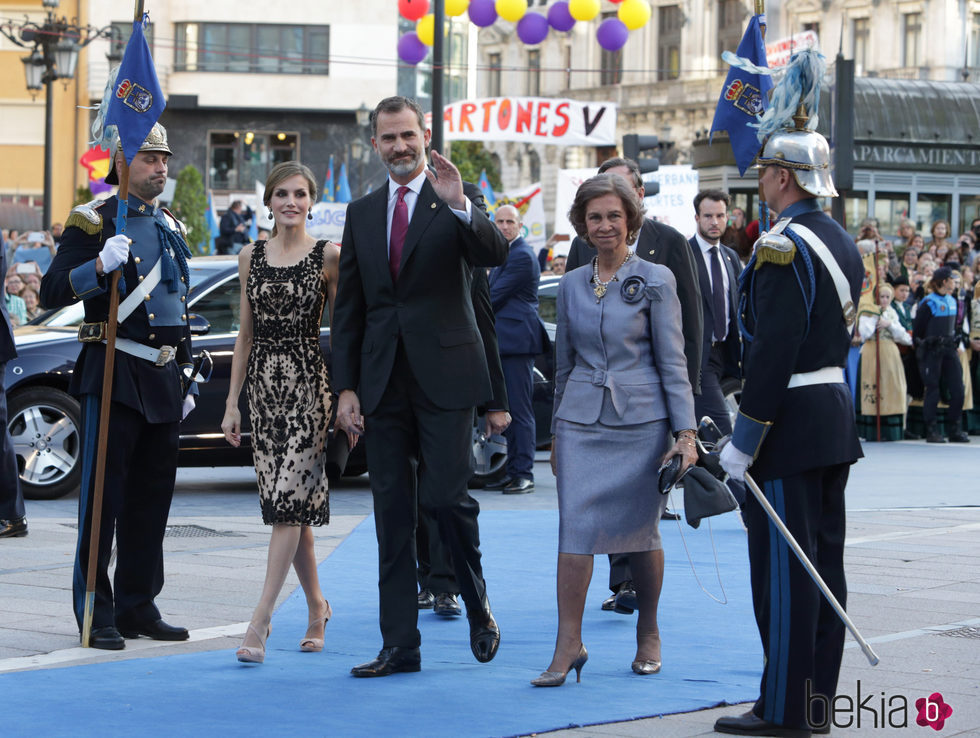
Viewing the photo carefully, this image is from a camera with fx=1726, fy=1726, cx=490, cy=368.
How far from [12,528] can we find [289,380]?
13.0ft

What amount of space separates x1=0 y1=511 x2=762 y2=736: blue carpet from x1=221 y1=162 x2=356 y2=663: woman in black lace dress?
0.42 meters

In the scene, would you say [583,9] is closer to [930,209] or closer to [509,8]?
[509,8]

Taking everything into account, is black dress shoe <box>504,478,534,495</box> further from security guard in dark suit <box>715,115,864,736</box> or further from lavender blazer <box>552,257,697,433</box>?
security guard in dark suit <box>715,115,864,736</box>

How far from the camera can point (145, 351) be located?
275 inches

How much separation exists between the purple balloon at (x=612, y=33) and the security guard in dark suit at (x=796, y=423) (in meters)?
22.5

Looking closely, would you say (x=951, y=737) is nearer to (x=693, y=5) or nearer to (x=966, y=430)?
(x=966, y=430)

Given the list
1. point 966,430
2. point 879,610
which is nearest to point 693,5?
point 966,430

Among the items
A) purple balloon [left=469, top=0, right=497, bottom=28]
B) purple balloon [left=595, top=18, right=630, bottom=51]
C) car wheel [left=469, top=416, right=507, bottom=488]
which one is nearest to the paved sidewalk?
car wheel [left=469, top=416, right=507, bottom=488]

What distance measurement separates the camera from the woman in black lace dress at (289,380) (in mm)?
6711

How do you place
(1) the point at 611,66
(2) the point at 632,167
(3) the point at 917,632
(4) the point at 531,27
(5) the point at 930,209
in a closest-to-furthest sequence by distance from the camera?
(3) the point at 917,632, (2) the point at 632,167, (4) the point at 531,27, (5) the point at 930,209, (1) the point at 611,66

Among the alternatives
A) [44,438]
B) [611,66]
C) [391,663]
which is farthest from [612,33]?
[611,66]

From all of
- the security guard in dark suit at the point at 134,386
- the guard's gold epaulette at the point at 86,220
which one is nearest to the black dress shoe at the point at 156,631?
the security guard in dark suit at the point at 134,386

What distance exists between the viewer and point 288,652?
22.3 ft

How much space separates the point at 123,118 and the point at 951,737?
395 centimetres
